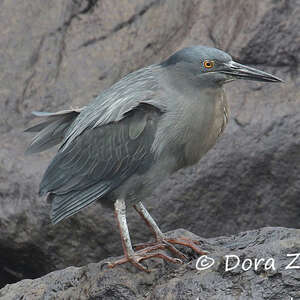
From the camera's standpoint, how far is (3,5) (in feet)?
25.9

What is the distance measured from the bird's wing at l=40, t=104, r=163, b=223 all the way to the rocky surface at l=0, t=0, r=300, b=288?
5.54 feet

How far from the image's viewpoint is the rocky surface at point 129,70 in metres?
6.77

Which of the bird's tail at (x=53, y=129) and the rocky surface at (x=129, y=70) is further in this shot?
the rocky surface at (x=129, y=70)

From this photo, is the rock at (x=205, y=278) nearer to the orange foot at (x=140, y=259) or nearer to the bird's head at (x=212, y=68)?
the orange foot at (x=140, y=259)

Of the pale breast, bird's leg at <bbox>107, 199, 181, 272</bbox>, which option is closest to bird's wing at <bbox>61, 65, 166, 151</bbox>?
the pale breast

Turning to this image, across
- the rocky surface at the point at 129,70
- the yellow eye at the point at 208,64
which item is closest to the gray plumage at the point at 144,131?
the yellow eye at the point at 208,64

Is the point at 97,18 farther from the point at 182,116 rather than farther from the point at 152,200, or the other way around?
the point at 182,116

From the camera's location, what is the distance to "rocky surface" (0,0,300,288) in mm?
6766

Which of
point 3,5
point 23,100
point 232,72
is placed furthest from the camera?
point 3,5

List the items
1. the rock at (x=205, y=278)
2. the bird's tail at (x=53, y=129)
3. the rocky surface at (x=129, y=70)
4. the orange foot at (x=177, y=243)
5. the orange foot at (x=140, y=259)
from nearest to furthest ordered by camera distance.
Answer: the rock at (x=205, y=278), the orange foot at (x=140, y=259), the orange foot at (x=177, y=243), the bird's tail at (x=53, y=129), the rocky surface at (x=129, y=70)

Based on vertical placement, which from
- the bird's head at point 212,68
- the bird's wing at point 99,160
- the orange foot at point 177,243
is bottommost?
the orange foot at point 177,243

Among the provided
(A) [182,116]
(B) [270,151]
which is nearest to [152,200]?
(B) [270,151]

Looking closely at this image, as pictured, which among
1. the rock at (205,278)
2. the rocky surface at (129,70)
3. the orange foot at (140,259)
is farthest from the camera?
the rocky surface at (129,70)

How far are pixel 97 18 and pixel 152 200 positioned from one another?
2007 millimetres
